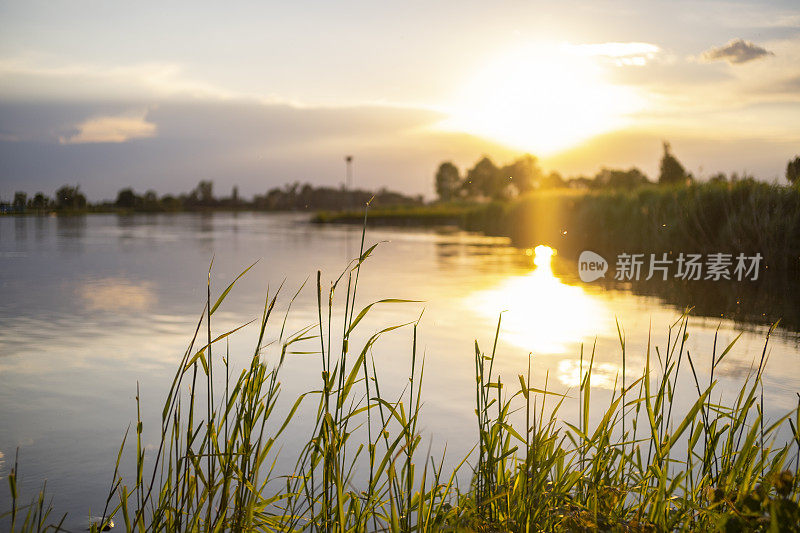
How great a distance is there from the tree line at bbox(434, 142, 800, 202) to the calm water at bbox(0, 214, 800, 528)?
1.39m

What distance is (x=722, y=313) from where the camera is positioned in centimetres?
719

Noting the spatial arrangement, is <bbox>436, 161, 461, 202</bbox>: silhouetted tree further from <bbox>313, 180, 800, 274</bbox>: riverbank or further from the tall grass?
the tall grass

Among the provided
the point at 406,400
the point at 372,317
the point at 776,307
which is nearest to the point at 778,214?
the point at 776,307

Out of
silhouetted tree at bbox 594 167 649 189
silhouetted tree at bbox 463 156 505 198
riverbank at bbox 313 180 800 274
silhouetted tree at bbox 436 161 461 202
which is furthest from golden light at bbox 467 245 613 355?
silhouetted tree at bbox 436 161 461 202

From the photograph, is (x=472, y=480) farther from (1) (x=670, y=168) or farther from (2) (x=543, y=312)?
(1) (x=670, y=168)

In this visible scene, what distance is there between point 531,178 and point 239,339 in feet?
95.0

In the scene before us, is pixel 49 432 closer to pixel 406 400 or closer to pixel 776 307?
pixel 406 400

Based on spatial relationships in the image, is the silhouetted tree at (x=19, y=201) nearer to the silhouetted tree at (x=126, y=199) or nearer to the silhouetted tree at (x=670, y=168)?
the silhouetted tree at (x=126, y=199)

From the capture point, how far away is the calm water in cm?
331

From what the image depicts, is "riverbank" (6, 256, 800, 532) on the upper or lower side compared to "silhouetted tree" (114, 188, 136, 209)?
lower

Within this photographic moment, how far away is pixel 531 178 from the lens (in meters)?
32.9

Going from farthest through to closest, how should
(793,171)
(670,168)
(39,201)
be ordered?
(670,168) → (793,171) → (39,201)

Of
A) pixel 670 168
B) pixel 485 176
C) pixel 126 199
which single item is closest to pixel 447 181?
pixel 485 176

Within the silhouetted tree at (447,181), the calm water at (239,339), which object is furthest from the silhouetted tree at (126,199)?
the silhouetted tree at (447,181)
